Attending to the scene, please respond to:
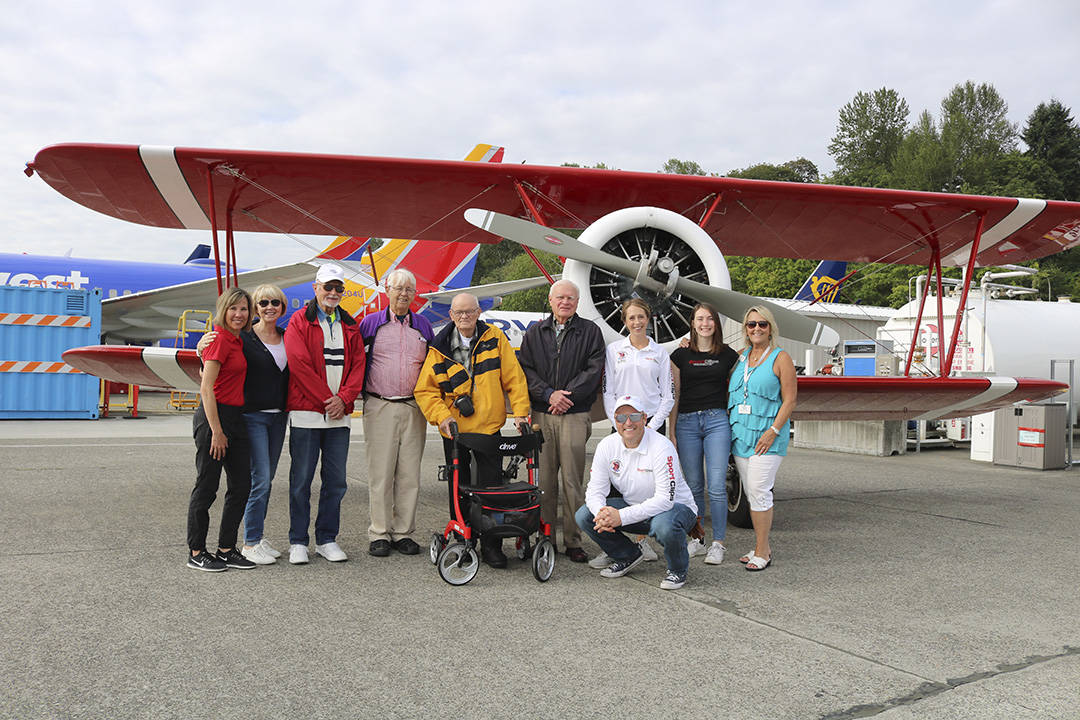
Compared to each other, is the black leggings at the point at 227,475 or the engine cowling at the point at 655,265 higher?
the engine cowling at the point at 655,265

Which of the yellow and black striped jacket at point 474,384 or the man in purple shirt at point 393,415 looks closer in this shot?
the yellow and black striped jacket at point 474,384

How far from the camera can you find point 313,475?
186 inches

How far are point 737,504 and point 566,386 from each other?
88.2 inches

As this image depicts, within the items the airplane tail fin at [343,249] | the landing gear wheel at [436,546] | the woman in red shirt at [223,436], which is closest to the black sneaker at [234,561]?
the woman in red shirt at [223,436]

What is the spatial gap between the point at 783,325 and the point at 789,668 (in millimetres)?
3770

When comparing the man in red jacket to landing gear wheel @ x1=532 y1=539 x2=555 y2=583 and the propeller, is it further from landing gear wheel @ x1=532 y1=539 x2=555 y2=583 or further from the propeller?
the propeller

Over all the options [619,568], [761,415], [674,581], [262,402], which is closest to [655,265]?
[761,415]

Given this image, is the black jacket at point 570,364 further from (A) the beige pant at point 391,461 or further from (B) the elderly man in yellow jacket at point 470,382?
(A) the beige pant at point 391,461

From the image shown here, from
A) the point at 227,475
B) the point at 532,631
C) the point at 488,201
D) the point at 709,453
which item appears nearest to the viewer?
the point at 532,631

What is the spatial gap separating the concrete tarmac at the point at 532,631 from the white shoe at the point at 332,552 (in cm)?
6

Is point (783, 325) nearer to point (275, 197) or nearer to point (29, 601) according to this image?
point (275, 197)

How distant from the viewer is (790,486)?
27.9 feet

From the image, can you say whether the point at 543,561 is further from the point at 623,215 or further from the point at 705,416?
the point at 623,215

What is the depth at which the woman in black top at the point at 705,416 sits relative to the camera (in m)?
4.92
